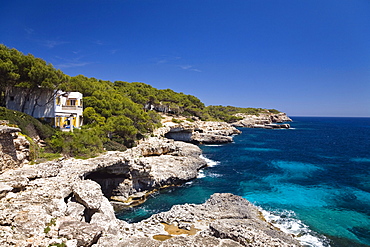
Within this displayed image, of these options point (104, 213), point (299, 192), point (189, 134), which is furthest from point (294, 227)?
point (189, 134)

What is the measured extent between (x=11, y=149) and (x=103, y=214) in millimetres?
7639

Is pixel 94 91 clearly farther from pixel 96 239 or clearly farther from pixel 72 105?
pixel 96 239

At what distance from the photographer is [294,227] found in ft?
Result: 52.2

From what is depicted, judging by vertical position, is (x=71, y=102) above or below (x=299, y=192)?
above

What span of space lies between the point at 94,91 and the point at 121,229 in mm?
32806

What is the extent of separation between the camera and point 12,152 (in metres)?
13.5

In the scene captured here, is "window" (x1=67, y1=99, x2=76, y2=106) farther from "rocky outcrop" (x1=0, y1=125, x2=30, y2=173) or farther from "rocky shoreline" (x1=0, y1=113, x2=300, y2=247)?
"rocky outcrop" (x1=0, y1=125, x2=30, y2=173)

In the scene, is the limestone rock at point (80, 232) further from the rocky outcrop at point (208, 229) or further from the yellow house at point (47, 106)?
the yellow house at point (47, 106)

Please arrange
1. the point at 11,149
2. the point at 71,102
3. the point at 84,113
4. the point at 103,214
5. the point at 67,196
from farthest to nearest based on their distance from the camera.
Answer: the point at 84,113 → the point at 71,102 → the point at 11,149 → the point at 67,196 → the point at 103,214

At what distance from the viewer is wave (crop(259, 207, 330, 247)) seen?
1419 centimetres

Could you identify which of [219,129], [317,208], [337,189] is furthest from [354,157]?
[219,129]

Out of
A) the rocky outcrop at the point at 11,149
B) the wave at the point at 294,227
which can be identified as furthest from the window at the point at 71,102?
the wave at the point at 294,227

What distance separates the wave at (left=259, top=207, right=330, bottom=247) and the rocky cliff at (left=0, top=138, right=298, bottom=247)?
4.64 feet

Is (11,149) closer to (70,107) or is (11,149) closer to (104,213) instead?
(104,213)
